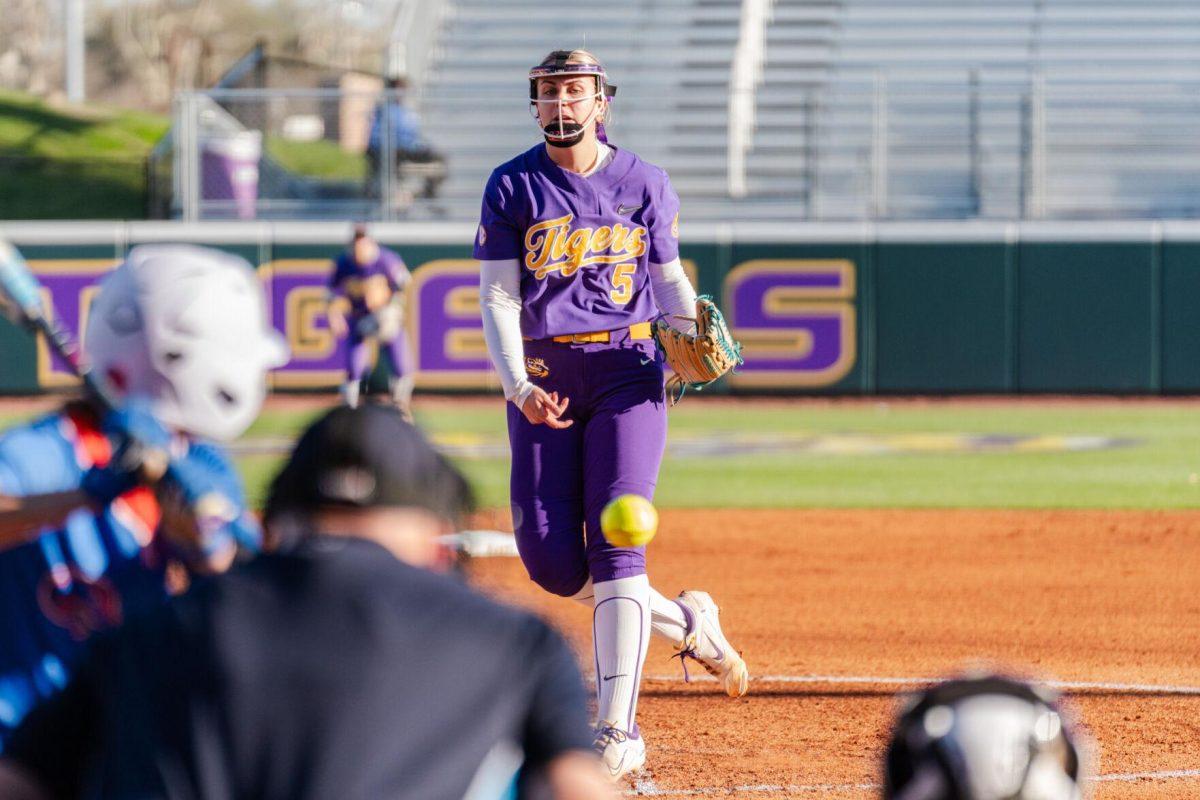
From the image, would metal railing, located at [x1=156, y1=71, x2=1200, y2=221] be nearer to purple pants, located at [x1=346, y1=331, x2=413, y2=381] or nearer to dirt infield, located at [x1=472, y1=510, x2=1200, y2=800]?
purple pants, located at [x1=346, y1=331, x2=413, y2=381]

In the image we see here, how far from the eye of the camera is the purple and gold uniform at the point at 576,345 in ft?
17.9

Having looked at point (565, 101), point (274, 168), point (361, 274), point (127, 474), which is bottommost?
point (127, 474)

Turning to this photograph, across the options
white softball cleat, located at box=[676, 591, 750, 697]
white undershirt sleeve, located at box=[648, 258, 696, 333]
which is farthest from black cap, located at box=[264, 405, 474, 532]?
white softball cleat, located at box=[676, 591, 750, 697]

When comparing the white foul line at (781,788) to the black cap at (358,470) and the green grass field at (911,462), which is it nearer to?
the black cap at (358,470)

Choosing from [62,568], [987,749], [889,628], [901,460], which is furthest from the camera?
[901,460]

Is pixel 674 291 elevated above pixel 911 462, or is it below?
above

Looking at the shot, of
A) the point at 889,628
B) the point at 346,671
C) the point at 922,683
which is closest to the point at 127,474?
the point at 346,671

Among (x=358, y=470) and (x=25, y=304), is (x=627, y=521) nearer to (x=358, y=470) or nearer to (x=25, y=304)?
(x=25, y=304)

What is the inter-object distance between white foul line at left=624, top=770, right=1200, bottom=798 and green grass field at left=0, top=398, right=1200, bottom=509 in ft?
14.3

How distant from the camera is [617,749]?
5387mm

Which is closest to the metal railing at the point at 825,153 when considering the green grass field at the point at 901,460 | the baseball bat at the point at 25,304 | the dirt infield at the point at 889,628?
the green grass field at the point at 901,460

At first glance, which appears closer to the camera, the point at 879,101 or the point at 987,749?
the point at 987,749

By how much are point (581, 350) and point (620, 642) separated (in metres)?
0.93

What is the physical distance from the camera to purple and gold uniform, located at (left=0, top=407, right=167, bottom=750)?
2811mm
